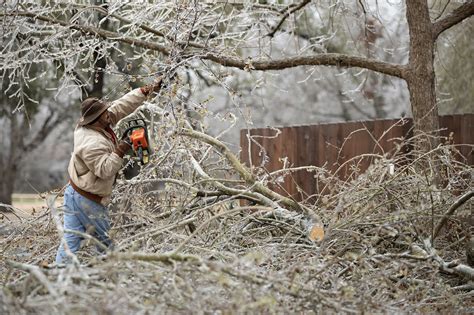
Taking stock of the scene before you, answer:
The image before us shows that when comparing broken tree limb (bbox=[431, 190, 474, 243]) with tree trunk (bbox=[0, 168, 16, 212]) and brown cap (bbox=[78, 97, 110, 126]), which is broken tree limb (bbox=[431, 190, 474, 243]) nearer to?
brown cap (bbox=[78, 97, 110, 126])

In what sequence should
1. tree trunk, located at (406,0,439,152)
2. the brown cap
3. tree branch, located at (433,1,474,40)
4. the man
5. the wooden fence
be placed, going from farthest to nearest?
1. the wooden fence
2. tree branch, located at (433,1,474,40)
3. tree trunk, located at (406,0,439,152)
4. the brown cap
5. the man

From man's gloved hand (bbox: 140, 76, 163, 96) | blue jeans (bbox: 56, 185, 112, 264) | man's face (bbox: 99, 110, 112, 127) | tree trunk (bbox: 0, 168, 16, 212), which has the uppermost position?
man's gloved hand (bbox: 140, 76, 163, 96)

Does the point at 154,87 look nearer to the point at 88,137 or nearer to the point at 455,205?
the point at 88,137

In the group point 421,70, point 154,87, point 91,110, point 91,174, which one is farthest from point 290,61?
point 91,174

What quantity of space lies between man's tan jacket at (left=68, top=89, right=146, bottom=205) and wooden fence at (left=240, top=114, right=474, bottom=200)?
3.23 m

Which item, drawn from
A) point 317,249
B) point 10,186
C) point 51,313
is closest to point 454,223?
point 317,249

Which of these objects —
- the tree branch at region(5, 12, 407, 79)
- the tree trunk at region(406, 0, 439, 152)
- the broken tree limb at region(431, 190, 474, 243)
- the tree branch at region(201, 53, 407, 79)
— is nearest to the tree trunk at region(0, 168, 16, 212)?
the tree branch at region(5, 12, 407, 79)

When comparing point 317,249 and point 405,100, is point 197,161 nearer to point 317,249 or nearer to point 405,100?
point 317,249

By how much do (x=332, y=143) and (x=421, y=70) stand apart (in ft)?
8.26

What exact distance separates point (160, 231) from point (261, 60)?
390cm

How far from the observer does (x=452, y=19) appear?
8719 millimetres

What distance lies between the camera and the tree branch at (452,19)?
8664mm

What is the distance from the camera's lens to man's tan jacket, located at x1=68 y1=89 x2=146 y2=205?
6.25 meters

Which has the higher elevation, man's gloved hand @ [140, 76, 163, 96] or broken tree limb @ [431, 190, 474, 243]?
man's gloved hand @ [140, 76, 163, 96]
